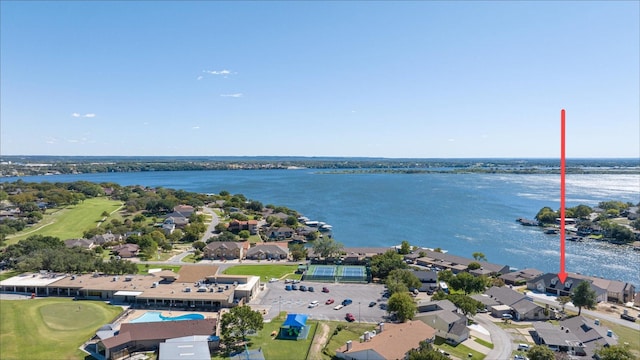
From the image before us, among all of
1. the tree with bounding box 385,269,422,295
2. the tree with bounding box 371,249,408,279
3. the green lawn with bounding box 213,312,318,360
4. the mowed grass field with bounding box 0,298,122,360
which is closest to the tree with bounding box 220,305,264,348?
the green lawn with bounding box 213,312,318,360

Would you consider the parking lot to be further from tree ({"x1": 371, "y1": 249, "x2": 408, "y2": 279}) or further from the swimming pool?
the swimming pool

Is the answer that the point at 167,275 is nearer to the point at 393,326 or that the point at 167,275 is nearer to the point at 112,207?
the point at 393,326

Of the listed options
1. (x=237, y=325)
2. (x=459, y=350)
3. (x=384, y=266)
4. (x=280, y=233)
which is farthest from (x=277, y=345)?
(x=280, y=233)

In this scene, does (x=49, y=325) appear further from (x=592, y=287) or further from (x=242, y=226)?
(x=592, y=287)

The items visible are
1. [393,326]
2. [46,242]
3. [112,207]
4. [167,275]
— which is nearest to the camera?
[393,326]

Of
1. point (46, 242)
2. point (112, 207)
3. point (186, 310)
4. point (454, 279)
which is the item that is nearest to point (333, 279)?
point (454, 279)

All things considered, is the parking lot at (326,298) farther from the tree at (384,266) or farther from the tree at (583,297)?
the tree at (583,297)
